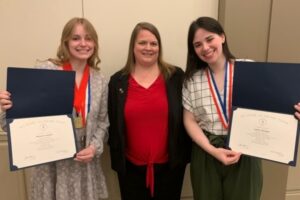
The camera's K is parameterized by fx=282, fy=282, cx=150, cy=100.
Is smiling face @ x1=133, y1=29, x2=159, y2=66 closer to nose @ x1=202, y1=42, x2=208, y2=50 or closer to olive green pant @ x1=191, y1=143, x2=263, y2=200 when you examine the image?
nose @ x1=202, y1=42, x2=208, y2=50

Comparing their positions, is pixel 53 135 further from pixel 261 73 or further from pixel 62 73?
pixel 261 73

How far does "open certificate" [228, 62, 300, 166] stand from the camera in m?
1.35

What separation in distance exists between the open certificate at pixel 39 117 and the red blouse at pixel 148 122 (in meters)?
0.39

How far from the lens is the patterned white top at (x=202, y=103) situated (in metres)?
1.55

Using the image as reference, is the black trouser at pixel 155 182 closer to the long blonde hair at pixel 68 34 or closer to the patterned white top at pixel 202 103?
the patterned white top at pixel 202 103

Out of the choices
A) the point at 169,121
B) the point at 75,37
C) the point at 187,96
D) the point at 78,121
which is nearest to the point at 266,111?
the point at 187,96

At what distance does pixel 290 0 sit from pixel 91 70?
143cm

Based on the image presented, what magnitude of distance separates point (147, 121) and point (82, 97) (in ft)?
1.35

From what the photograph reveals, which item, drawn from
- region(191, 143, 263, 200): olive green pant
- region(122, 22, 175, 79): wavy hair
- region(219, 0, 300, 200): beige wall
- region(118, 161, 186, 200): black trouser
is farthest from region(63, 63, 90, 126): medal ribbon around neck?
region(219, 0, 300, 200): beige wall

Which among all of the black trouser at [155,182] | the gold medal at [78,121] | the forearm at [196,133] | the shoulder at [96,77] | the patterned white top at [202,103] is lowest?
the black trouser at [155,182]

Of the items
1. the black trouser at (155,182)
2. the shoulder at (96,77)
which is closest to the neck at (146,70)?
the shoulder at (96,77)

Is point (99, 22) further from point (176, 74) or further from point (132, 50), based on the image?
point (176, 74)

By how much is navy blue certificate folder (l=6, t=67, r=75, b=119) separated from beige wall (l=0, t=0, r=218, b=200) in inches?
26.8

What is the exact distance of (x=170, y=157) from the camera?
1.76 meters
